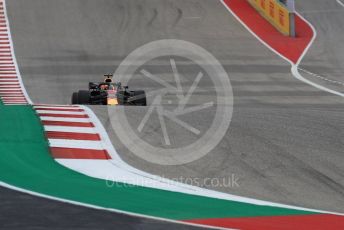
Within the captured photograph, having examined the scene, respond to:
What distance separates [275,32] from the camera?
3272cm

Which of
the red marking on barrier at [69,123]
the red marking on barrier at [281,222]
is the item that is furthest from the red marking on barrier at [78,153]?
the red marking on barrier at [281,222]

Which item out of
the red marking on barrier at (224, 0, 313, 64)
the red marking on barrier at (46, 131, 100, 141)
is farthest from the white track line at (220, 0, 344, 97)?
the red marking on barrier at (46, 131, 100, 141)

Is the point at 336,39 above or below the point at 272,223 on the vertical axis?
above

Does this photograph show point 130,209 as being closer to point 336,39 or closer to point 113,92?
point 113,92

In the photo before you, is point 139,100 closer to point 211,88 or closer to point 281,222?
point 211,88

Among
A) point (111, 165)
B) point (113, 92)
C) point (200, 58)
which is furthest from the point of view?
point (200, 58)

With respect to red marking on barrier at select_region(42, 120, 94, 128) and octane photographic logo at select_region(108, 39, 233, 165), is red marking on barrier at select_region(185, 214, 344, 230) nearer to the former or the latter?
octane photographic logo at select_region(108, 39, 233, 165)

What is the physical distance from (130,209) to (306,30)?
89.3ft

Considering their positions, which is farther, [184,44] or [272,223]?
[184,44]

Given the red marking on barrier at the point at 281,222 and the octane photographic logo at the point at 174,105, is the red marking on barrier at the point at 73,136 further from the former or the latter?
the red marking on barrier at the point at 281,222

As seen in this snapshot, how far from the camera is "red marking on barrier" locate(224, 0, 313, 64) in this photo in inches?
1182

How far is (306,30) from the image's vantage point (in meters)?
33.1

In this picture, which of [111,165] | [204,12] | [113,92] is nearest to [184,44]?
[204,12]

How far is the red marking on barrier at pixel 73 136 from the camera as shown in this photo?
426 inches
